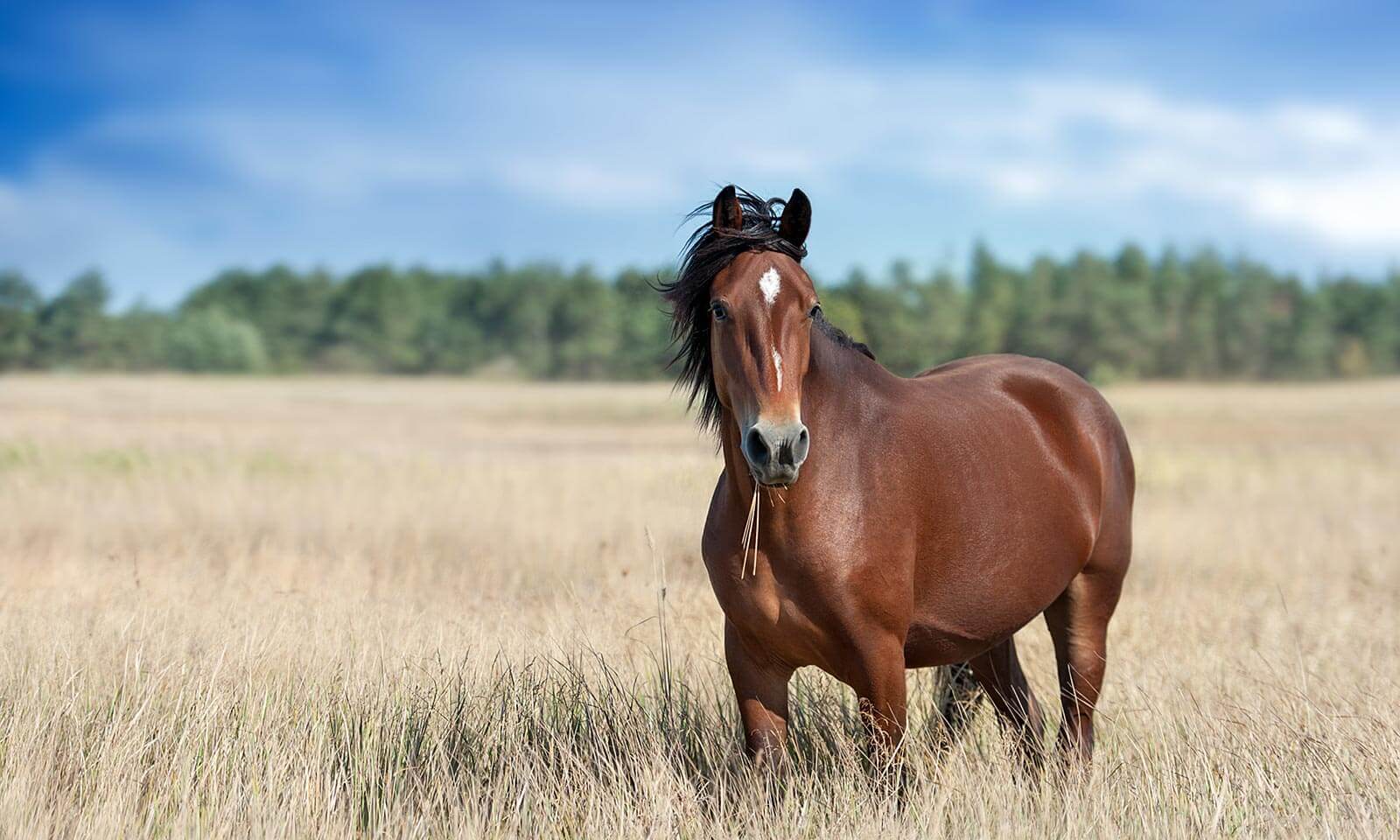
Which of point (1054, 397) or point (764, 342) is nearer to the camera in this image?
point (764, 342)

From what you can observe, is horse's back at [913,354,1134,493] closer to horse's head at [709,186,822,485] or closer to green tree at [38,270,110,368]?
horse's head at [709,186,822,485]

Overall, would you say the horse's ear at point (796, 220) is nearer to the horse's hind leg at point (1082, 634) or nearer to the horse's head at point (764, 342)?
the horse's head at point (764, 342)

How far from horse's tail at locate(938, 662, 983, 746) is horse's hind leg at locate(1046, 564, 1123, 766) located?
1.32ft

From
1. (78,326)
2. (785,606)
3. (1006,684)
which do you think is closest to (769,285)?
(785,606)

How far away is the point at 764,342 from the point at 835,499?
0.67 meters

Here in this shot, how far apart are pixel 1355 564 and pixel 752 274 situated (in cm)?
948

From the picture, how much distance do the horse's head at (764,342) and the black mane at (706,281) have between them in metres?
0.04

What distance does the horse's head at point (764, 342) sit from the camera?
10.1ft

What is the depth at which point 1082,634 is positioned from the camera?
4.95 meters

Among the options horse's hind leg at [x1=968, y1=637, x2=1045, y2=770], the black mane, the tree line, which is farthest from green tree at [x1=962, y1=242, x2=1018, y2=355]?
the black mane

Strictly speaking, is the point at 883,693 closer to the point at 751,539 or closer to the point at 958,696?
the point at 751,539

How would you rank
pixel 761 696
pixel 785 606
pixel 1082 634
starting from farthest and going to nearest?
1. pixel 1082 634
2. pixel 761 696
3. pixel 785 606

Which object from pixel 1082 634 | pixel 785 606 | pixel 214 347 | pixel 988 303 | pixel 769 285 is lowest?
pixel 1082 634

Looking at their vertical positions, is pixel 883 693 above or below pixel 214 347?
below
